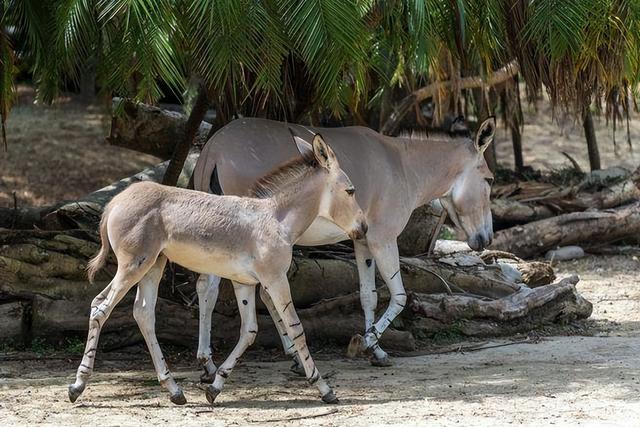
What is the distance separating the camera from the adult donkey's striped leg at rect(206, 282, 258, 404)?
306 inches

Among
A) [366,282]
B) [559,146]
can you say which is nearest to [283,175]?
[366,282]

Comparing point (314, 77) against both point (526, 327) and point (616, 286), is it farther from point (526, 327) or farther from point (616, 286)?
point (616, 286)

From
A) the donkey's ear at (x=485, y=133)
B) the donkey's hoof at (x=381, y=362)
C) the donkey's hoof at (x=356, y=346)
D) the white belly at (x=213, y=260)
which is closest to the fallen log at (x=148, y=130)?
the donkey's ear at (x=485, y=133)

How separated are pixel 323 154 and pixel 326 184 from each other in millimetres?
239

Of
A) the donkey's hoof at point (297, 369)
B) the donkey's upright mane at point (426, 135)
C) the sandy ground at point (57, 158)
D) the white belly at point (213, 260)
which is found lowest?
the sandy ground at point (57, 158)

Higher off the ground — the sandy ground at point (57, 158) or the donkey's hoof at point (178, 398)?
the donkey's hoof at point (178, 398)

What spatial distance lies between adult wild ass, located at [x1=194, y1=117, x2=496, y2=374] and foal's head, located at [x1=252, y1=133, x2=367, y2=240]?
886 millimetres

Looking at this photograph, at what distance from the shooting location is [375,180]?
9938 millimetres

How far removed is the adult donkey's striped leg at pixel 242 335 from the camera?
7.76 metres

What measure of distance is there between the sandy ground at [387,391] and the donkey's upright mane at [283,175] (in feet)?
5.25

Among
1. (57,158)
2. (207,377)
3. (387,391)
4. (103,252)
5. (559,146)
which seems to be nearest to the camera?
(103,252)

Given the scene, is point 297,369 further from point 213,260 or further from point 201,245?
point 201,245

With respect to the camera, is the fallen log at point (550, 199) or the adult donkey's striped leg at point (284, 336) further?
the fallen log at point (550, 199)

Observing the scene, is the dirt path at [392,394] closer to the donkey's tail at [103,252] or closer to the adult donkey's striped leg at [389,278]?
the adult donkey's striped leg at [389,278]
